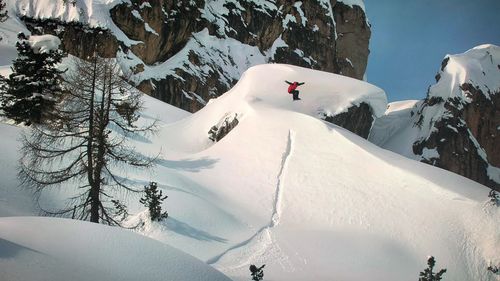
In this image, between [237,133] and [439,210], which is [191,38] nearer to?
[237,133]

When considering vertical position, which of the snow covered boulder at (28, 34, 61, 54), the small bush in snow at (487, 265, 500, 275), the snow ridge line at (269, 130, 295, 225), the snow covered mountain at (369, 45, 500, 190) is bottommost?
the small bush in snow at (487, 265, 500, 275)

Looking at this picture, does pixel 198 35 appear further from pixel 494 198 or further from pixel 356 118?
pixel 494 198

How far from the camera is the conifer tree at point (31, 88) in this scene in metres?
18.8

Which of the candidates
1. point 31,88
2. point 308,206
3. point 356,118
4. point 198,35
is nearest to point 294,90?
point 356,118

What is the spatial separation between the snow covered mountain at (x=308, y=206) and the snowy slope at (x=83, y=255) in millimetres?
5674

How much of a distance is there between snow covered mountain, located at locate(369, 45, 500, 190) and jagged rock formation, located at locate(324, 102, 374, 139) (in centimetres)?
3334

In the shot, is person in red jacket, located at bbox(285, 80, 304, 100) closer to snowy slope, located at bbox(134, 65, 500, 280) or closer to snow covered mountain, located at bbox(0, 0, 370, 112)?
snowy slope, located at bbox(134, 65, 500, 280)

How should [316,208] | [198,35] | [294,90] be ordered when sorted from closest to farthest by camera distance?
[316,208] < [294,90] < [198,35]

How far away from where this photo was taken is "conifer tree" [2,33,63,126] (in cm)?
1880

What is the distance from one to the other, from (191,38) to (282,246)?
2140 inches

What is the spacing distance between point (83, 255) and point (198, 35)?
62820 mm

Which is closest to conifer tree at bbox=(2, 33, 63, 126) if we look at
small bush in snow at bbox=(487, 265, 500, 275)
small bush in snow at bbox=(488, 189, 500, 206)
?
small bush in snow at bbox=(487, 265, 500, 275)

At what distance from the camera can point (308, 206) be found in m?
17.0

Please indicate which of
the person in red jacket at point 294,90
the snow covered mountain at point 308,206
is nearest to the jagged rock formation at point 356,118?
the person in red jacket at point 294,90
